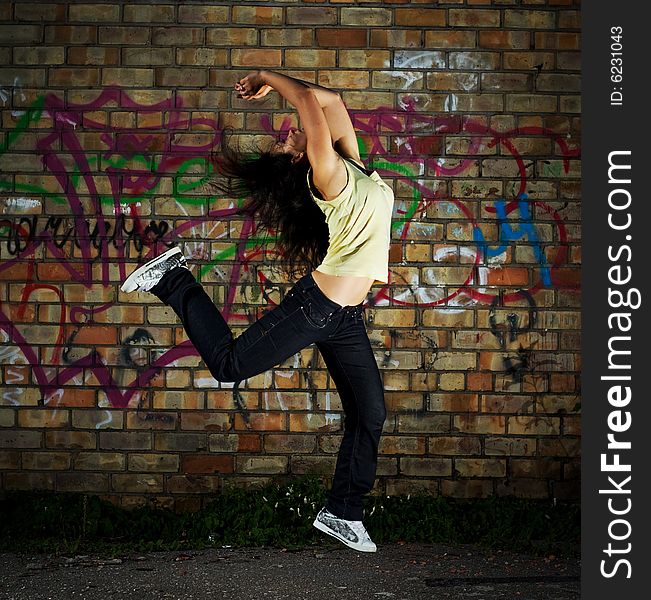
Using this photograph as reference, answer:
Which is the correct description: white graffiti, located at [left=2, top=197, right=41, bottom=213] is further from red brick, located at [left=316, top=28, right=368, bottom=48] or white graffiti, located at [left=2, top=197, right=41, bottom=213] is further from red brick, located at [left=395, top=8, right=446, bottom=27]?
red brick, located at [left=395, top=8, right=446, bottom=27]

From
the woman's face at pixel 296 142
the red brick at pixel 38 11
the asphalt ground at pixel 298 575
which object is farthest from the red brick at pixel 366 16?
the asphalt ground at pixel 298 575

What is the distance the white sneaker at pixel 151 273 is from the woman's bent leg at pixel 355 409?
2.59 feet

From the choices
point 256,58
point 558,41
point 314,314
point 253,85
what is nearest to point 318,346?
point 314,314

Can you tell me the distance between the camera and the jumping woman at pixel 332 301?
392 cm

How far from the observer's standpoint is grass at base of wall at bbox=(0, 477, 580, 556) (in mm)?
5328

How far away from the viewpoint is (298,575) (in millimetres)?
4832

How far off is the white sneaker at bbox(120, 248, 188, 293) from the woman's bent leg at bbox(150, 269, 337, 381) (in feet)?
0.35

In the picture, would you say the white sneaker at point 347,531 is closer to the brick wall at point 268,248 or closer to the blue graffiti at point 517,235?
the brick wall at point 268,248

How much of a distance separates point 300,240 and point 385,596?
2.04 meters

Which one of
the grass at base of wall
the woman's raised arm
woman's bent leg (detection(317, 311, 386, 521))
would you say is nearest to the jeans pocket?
woman's bent leg (detection(317, 311, 386, 521))

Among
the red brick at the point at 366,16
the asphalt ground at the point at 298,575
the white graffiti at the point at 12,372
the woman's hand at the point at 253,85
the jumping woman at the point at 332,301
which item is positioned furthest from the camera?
the white graffiti at the point at 12,372

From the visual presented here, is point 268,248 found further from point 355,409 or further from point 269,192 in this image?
point 355,409

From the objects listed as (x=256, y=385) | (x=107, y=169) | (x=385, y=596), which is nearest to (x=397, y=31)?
(x=107, y=169)

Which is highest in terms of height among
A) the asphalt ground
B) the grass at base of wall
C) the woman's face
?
the woman's face
